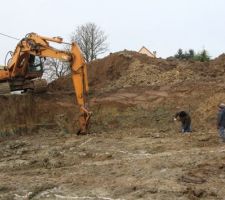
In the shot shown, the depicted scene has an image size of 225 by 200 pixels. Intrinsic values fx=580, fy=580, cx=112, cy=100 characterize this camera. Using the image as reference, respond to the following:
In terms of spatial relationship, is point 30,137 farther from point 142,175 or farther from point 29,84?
point 142,175

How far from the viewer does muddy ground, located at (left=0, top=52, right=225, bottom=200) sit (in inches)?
472

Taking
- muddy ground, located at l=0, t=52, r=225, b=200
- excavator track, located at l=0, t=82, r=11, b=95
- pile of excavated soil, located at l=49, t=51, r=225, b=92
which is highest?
pile of excavated soil, located at l=49, t=51, r=225, b=92

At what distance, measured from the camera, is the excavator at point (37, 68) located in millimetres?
21500

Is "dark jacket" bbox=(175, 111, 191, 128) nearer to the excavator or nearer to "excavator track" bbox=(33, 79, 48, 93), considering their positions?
the excavator

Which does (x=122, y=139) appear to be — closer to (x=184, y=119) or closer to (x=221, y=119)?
(x=184, y=119)

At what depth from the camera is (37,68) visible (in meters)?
24.5

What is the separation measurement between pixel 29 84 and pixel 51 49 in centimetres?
356

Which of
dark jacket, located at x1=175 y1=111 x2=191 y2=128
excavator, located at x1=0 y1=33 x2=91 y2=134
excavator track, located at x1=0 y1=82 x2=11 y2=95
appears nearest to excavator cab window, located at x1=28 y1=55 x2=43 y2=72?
excavator, located at x1=0 y1=33 x2=91 y2=134

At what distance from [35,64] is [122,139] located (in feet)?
Answer: 22.1

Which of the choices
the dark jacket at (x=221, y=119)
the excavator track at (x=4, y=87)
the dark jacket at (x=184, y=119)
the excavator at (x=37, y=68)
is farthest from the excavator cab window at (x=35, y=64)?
the dark jacket at (x=221, y=119)

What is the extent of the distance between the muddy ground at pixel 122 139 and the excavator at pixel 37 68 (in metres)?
0.63

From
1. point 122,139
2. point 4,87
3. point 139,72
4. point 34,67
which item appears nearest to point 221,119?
point 122,139

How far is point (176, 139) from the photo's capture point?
1831 centimetres

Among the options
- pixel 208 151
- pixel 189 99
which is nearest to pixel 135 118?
pixel 189 99
